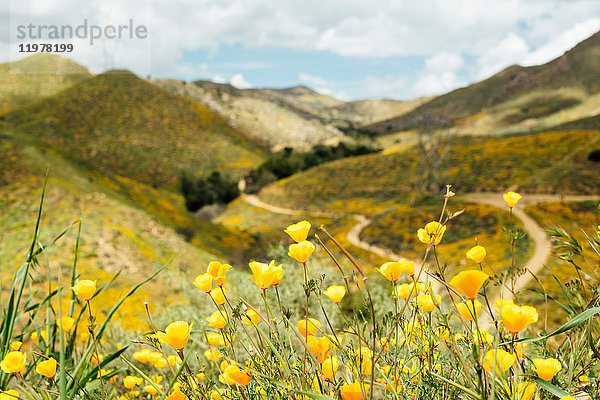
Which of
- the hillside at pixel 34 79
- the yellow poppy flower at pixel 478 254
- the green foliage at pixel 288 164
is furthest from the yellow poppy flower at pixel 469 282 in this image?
the hillside at pixel 34 79

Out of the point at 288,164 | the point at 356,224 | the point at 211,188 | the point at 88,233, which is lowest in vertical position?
the point at 356,224

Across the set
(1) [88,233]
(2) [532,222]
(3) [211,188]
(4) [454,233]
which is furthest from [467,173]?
(1) [88,233]

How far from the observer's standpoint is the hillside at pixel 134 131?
163ft

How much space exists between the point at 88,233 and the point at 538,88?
401ft

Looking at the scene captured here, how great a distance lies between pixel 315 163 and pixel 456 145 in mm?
25865

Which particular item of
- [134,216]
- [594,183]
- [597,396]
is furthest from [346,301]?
[594,183]

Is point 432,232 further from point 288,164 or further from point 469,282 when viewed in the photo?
point 288,164

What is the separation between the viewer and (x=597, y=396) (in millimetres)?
1205

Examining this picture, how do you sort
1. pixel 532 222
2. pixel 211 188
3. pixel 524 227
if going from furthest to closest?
1. pixel 211 188
2. pixel 532 222
3. pixel 524 227

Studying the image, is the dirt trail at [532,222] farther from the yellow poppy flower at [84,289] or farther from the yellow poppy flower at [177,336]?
the yellow poppy flower at [84,289]

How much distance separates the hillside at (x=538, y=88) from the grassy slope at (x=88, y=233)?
58.2 meters

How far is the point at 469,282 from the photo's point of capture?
3.15 feet

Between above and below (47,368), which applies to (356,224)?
below

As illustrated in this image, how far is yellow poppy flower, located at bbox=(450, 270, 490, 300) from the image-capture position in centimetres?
94
